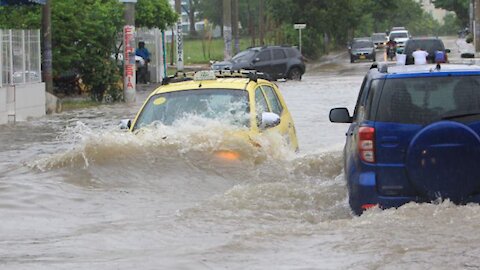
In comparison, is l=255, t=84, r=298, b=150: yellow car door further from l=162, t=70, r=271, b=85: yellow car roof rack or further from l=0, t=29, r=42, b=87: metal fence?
l=0, t=29, r=42, b=87: metal fence

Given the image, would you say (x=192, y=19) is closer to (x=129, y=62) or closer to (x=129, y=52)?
(x=129, y=62)

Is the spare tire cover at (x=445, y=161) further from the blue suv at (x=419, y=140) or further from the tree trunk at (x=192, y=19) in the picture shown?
the tree trunk at (x=192, y=19)

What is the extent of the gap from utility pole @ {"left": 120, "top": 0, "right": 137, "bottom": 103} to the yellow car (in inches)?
632

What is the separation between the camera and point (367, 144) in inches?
317

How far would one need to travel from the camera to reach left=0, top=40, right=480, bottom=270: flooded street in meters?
7.35

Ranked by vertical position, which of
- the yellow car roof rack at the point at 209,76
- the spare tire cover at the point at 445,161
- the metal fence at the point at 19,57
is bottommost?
the spare tire cover at the point at 445,161

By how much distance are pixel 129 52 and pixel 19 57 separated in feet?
17.2

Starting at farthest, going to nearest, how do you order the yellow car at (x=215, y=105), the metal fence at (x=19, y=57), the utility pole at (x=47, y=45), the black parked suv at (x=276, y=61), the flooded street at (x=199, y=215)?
the black parked suv at (x=276, y=61), the utility pole at (x=47, y=45), the metal fence at (x=19, y=57), the yellow car at (x=215, y=105), the flooded street at (x=199, y=215)

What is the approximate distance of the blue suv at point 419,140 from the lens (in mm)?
7832

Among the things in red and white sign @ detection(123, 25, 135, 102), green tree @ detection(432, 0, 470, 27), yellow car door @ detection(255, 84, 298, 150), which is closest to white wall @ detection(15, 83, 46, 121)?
red and white sign @ detection(123, 25, 135, 102)

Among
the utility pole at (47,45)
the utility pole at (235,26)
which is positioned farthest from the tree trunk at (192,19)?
the utility pole at (47,45)

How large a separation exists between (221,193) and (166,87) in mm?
2090

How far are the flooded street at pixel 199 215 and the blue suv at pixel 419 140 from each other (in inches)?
5.9

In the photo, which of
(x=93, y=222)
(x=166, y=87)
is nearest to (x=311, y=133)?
(x=166, y=87)
